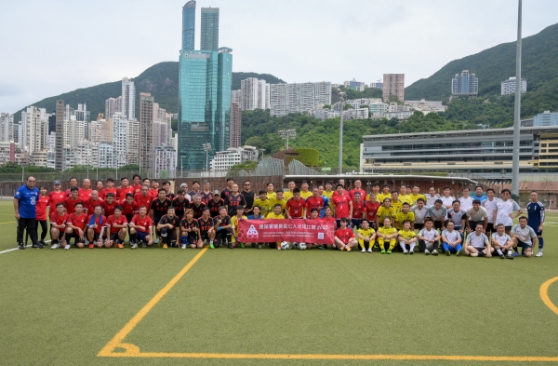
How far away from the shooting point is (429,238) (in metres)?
10.7

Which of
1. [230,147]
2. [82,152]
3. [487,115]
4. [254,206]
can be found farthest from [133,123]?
[254,206]

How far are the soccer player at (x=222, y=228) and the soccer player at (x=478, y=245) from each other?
5.38m

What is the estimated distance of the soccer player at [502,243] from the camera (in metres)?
10.4

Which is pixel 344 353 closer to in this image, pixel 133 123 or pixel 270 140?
pixel 270 140

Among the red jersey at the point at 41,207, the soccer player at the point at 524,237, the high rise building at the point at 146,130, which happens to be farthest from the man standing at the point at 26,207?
the high rise building at the point at 146,130

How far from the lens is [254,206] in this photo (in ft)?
38.4

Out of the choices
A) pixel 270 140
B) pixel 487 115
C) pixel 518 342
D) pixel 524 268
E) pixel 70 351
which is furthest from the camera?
pixel 487 115

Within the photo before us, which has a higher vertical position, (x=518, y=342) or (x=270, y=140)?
(x=270, y=140)

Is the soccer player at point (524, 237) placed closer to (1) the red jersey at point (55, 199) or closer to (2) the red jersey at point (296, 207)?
(2) the red jersey at point (296, 207)

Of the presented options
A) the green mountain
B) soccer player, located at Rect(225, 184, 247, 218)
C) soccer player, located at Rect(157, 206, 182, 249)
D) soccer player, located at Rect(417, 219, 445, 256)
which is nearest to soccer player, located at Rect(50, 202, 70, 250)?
soccer player, located at Rect(157, 206, 182, 249)

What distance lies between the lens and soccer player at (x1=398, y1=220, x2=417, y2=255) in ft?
35.7

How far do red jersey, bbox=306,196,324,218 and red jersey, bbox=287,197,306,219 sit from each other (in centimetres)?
12

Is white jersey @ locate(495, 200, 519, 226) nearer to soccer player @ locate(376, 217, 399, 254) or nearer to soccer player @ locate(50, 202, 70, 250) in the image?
soccer player @ locate(376, 217, 399, 254)

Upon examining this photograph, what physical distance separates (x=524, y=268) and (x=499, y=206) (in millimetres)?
2462
